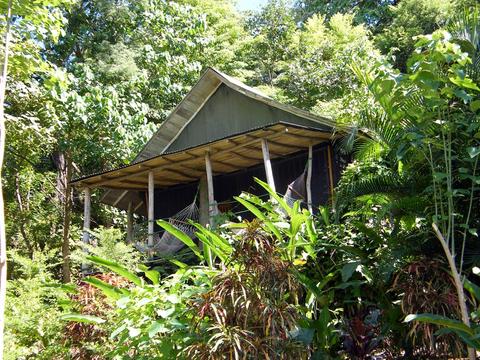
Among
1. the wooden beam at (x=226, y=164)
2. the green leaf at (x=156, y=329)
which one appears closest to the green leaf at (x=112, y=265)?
the green leaf at (x=156, y=329)

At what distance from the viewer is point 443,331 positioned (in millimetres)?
3576

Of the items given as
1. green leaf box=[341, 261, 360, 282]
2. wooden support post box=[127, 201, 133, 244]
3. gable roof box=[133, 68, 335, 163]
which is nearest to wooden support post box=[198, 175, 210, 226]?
gable roof box=[133, 68, 335, 163]

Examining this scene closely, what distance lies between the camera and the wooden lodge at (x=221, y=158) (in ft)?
30.2

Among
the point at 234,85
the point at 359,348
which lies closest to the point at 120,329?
the point at 359,348

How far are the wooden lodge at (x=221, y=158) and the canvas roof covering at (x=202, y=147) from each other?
0.06ft

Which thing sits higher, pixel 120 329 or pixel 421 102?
pixel 421 102

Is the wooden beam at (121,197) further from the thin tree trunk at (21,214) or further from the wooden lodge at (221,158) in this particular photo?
the thin tree trunk at (21,214)

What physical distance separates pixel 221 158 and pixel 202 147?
3.85 feet

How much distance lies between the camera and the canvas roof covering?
8.94 meters

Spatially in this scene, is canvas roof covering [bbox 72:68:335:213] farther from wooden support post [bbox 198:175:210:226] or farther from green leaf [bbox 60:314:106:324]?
green leaf [bbox 60:314:106:324]

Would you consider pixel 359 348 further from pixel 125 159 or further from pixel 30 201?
pixel 30 201

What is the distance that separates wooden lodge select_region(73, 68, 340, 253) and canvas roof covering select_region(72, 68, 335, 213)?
19 mm

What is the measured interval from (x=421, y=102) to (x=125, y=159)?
32.7 ft

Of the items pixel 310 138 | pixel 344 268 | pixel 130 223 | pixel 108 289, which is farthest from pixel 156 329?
pixel 130 223
